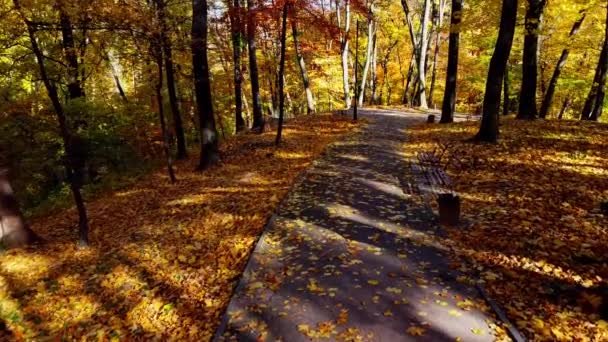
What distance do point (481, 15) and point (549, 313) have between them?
14097 millimetres

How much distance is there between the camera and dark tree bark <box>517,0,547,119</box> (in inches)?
523

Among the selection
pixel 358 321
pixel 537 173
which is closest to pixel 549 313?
pixel 358 321

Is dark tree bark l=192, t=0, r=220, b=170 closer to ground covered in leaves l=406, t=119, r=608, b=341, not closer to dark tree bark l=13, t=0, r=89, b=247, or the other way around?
dark tree bark l=13, t=0, r=89, b=247

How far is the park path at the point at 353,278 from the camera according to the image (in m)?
4.67

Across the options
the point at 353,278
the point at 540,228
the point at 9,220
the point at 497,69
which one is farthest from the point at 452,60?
the point at 9,220

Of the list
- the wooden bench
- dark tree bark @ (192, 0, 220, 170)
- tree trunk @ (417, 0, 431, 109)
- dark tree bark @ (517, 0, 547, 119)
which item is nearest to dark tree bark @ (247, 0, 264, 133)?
dark tree bark @ (192, 0, 220, 170)

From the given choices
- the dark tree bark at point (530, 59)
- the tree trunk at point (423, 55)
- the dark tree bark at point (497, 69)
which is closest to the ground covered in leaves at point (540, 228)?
the dark tree bark at point (497, 69)

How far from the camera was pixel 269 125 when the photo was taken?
19.2 metres

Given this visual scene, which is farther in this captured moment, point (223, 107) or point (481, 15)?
point (223, 107)

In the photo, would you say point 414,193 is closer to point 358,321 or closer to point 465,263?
point 465,263

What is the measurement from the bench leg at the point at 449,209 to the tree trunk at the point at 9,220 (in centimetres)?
824

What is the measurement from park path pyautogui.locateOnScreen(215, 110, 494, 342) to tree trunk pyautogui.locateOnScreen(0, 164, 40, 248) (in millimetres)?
4841

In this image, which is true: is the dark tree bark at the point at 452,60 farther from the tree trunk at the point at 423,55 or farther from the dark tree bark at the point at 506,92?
the tree trunk at the point at 423,55

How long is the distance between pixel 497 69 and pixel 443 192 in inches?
240
